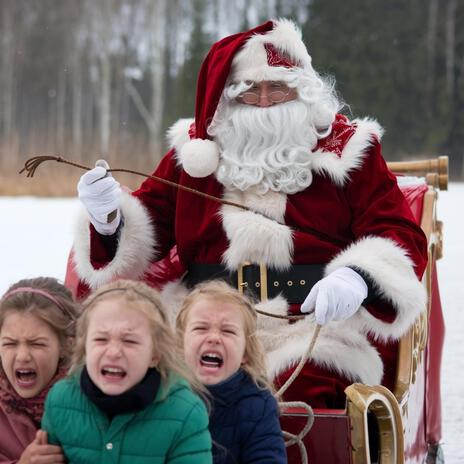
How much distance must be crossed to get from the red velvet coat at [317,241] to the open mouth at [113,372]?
→ 851mm

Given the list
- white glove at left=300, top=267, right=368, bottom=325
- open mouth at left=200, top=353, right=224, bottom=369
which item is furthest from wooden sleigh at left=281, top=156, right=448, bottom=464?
open mouth at left=200, top=353, right=224, bottom=369

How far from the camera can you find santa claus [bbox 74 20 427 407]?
7.90 ft

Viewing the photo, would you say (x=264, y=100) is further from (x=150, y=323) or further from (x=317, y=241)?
(x=150, y=323)

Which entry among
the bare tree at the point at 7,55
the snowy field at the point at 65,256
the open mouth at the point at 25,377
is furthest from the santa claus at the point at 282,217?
the bare tree at the point at 7,55

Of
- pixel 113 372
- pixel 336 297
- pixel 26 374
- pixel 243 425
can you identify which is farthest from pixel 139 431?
pixel 336 297

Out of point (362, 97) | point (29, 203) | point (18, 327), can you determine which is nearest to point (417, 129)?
point (362, 97)

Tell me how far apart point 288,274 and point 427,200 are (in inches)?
32.7

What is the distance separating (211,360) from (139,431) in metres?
0.30

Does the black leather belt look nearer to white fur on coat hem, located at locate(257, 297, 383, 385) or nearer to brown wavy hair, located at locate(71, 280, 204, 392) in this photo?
white fur on coat hem, located at locate(257, 297, 383, 385)

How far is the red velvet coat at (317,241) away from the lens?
2383mm

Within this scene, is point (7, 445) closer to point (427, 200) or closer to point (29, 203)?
point (427, 200)

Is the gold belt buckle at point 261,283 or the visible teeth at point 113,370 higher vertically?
the gold belt buckle at point 261,283

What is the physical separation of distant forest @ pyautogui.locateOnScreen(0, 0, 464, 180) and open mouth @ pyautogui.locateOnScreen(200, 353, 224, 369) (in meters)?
14.5

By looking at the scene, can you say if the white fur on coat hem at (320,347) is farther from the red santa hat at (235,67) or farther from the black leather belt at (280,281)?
the red santa hat at (235,67)
